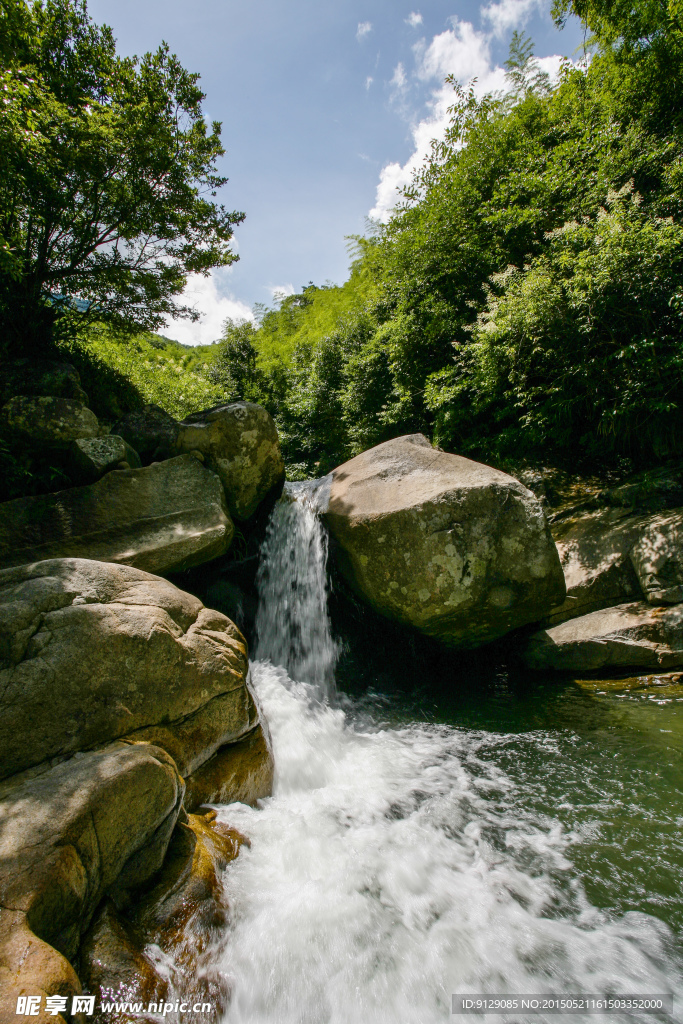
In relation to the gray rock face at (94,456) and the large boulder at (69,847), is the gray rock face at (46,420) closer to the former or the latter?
the gray rock face at (94,456)

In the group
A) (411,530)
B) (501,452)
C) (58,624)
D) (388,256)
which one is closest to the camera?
(58,624)

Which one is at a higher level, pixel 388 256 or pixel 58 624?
pixel 388 256

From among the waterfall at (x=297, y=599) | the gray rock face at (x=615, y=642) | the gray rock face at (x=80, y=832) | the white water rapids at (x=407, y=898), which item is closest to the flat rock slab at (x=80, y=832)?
the gray rock face at (x=80, y=832)

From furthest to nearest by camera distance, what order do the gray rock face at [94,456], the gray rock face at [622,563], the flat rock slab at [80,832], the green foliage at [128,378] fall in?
the green foliage at [128,378] < the gray rock face at [622,563] < the gray rock face at [94,456] < the flat rock slab at [80,832]

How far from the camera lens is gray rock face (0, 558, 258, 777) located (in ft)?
8.25

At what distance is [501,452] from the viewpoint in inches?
364

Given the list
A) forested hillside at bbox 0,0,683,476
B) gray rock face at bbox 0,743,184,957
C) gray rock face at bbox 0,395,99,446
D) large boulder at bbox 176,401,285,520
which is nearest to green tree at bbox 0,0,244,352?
forested hillside at bbox 0,0,683,476

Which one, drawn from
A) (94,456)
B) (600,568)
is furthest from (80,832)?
(600,568)

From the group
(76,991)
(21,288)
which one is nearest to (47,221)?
(21,288)

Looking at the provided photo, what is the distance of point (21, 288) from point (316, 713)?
7891 millimetres

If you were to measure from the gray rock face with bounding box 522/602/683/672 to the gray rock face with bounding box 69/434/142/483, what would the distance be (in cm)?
641

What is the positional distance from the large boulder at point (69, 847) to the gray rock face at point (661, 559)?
626cm

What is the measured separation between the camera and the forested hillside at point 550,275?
700 cm

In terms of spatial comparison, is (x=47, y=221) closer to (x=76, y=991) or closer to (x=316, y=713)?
(x=316, y=713)
